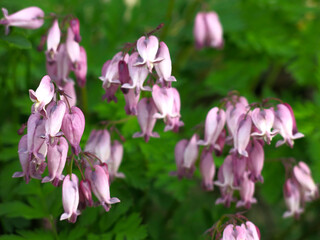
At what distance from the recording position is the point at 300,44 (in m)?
4.90

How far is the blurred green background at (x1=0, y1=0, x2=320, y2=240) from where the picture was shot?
2.90 metres

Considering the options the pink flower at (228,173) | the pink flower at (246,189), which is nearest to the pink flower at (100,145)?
the pink flower at (228,173)

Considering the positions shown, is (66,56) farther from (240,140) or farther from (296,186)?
(296,186)

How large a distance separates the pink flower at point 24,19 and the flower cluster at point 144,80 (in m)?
0.73

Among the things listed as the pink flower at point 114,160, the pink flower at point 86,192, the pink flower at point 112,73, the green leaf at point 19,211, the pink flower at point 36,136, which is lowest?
the green leaf at point 19,211

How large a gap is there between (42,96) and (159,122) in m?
1.76

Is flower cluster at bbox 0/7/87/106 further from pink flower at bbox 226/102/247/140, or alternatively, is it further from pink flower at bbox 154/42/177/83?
pink flower at bbox 226/102/247/140

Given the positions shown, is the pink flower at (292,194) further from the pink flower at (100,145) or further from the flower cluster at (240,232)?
the pink flower at (100,145)

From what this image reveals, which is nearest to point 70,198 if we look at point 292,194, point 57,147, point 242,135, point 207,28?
point 57,147

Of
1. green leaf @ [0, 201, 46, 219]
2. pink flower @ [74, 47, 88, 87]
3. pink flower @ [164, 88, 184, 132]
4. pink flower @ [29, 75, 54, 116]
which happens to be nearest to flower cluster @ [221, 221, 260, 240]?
pink flower @ [164, 88, 184, 132]

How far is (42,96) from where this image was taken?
2184 millimetres

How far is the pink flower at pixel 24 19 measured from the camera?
289 centimetres

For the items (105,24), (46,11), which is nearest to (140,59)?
(46,11)

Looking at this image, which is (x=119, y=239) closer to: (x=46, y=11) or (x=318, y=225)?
(x=46, y=11)
